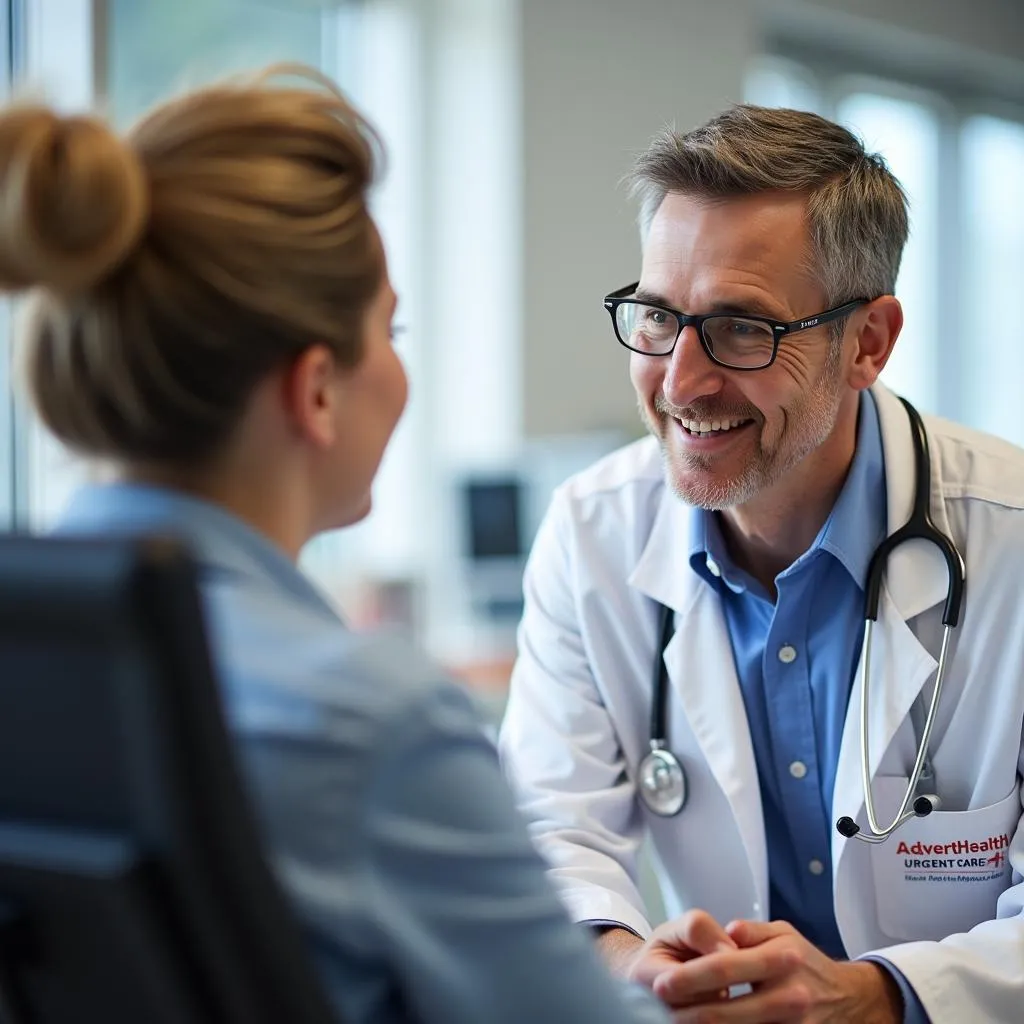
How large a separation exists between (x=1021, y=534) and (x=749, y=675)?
1.10 feet

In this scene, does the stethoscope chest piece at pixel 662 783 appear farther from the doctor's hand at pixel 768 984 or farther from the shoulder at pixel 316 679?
the shoulder at pixel 316 679

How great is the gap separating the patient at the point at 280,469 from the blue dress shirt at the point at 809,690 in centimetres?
67

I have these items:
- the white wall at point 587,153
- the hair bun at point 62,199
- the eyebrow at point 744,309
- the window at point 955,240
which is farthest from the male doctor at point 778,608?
the window at point 955,240

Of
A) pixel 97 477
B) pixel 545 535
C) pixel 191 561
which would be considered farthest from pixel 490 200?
pixel 191 561

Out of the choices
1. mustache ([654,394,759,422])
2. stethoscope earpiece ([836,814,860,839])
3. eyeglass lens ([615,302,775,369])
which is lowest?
stethoscope earpiece ([836,814,860,839])

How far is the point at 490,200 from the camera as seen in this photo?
13.4 ft

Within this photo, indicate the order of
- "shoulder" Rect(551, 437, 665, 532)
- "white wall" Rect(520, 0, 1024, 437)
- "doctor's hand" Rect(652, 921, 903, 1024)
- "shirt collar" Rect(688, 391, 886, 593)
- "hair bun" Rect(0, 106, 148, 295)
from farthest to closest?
"white wall" Rect(520, 0, 1024, 437), "shoulder" Rect(551, 437, 665, 532), "shirt collar" Rect(688, 391, 886, 593), "doctor's hand" Rect(652, 921, 903, 1024), "hair bun" Rect(0, 106, 148, 295)

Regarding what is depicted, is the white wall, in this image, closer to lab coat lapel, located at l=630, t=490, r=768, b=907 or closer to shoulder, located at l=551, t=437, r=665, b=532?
shoulder, located at l=551, t=437, r=665, b=532

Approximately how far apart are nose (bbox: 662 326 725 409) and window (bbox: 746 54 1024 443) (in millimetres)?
4405

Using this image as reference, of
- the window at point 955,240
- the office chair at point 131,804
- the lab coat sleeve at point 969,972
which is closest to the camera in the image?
the office chair at point 131,804

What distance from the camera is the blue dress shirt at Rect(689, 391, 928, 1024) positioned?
1.46 m

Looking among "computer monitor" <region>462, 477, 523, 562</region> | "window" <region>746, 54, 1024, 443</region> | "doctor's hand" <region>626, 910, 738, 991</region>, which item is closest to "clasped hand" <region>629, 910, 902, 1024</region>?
"doctor's hand" <region>626, 910, 738, 991</region>

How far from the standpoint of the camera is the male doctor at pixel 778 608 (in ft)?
4.63

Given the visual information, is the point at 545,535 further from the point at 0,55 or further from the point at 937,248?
the point at 937,248
